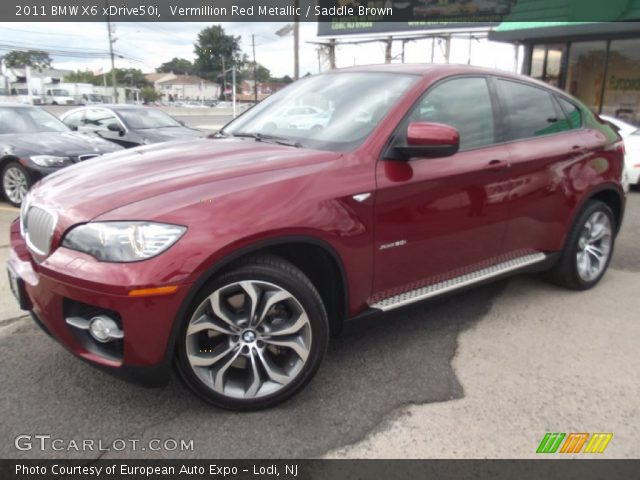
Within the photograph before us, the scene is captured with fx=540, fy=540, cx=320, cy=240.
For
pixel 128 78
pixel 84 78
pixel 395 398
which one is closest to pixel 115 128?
pixel 395 398

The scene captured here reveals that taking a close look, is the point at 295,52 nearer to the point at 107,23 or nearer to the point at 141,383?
the point at 141,383

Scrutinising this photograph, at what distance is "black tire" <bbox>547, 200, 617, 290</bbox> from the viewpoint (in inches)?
161

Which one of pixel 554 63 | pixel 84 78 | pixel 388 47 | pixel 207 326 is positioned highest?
pixel 388 47

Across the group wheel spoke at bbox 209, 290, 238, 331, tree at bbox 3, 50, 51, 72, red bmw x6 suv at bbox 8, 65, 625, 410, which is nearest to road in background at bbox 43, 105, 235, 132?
red bmw x6 suv at bbox 8, 65, 625, 410

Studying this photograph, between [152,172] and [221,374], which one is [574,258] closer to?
[221,374]

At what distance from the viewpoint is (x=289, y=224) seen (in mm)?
2484

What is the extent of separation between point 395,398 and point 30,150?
6.49 meters

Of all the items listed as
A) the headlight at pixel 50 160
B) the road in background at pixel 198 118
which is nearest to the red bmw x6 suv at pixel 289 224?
the headlight at pixel 50 160

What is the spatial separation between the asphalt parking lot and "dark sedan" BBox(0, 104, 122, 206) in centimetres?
390

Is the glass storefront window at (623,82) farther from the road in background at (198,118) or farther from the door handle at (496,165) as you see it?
the road in background at (198,118)

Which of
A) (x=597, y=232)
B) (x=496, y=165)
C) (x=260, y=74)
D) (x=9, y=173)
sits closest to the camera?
(x=496, y=165)

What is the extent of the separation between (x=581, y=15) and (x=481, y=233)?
1332 centimetres

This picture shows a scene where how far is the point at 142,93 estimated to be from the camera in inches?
3504

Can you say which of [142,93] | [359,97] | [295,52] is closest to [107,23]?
[295,52]
